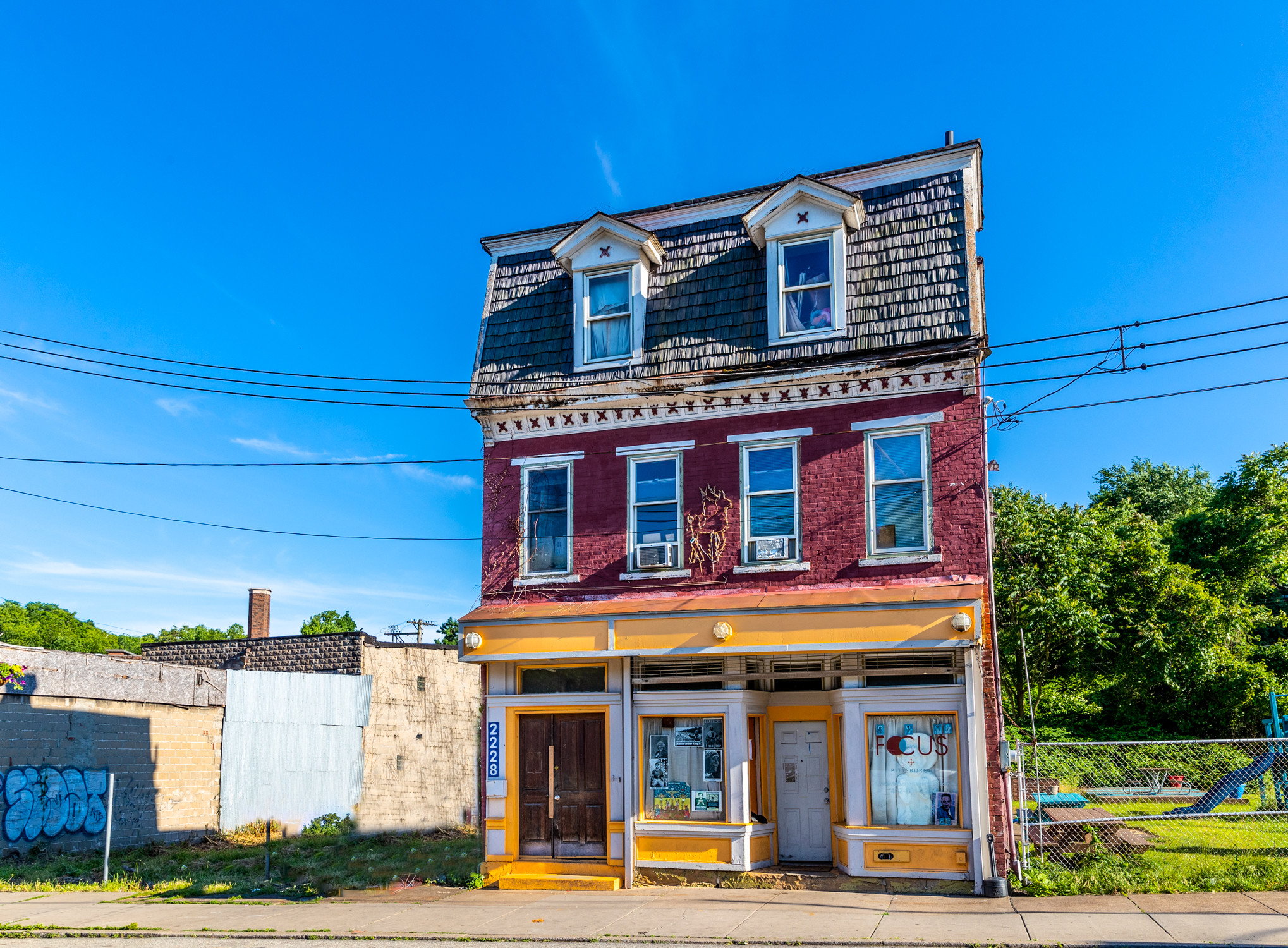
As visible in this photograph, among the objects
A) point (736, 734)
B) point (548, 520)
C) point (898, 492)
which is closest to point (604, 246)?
point (548, 520)

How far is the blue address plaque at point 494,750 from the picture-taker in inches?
620

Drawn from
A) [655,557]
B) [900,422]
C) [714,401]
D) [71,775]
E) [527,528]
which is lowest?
[71,775]

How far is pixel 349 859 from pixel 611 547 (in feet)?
27.4

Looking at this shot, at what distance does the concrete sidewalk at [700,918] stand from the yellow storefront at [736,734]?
720 millimetres

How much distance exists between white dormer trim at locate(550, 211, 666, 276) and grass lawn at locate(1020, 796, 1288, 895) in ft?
34.5

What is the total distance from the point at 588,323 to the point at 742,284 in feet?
8.45

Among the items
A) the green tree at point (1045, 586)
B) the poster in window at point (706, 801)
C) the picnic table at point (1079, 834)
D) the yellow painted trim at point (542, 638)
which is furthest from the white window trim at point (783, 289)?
the green tree at point (1045, 586)

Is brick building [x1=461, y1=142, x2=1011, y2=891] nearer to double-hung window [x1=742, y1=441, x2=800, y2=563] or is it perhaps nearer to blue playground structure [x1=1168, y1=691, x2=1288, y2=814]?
double-hung window [x1=742, y1=441, x2=800, y2=563]

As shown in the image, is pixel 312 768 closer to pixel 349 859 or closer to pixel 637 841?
pixel 349 859

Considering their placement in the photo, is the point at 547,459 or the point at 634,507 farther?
the point at 547,459

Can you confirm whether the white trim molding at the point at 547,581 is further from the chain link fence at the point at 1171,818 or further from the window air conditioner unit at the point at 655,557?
the chain link fence at the point at 1171,818

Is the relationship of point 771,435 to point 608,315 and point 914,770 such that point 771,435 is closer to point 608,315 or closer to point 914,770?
point 608,315

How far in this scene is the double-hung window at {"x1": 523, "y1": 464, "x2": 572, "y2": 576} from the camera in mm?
16578

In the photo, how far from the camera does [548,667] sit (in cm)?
1589
